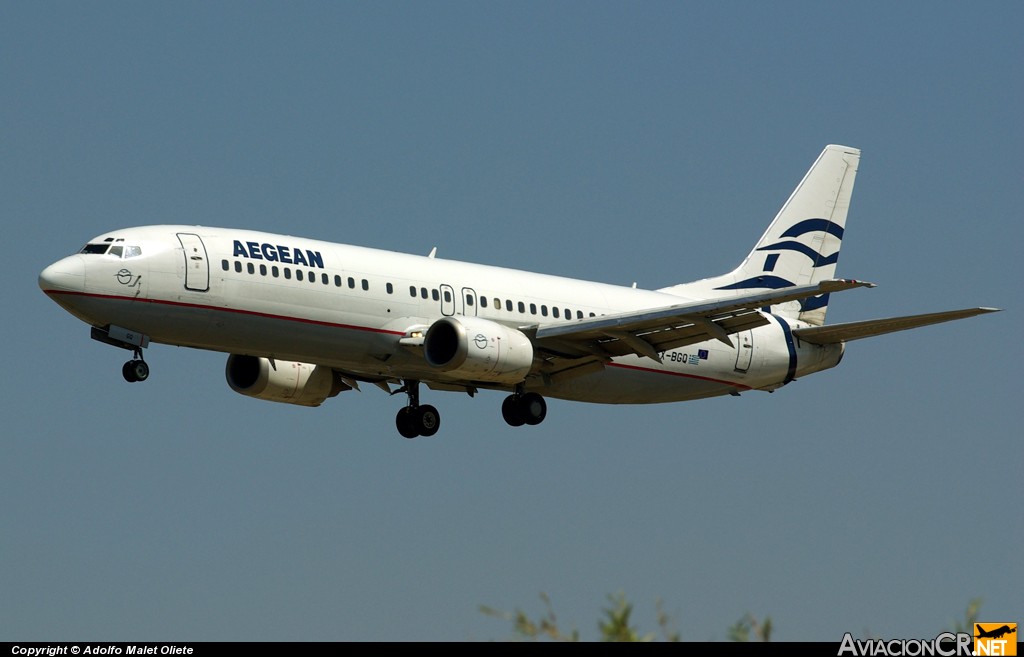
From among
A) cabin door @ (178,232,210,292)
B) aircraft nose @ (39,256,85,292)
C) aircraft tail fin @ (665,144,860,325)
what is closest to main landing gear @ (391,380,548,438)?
aircraft tail fin @ (665,144,860,325)

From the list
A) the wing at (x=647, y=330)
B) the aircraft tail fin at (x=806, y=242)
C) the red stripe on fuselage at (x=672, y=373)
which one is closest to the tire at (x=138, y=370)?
the wing at (x=647, y=330)

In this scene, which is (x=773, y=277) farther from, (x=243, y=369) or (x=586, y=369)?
(x=243, y=369)

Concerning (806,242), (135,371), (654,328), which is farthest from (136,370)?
(806,242)

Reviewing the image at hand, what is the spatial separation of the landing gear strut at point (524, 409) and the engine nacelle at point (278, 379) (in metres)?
5.40

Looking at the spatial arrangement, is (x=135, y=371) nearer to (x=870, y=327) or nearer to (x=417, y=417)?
(x=417, y=417)

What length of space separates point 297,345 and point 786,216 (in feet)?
68.3

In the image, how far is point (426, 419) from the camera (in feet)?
153

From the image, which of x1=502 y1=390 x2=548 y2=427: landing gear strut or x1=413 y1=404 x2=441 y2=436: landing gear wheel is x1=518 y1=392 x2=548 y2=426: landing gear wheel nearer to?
x1=502 y1=390 x2=548 y2=427: landing gear strut

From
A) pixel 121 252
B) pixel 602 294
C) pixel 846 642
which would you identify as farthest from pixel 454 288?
pixel 846 642

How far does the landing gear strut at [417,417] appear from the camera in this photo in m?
46.5

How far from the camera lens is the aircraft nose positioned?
37.8 metres

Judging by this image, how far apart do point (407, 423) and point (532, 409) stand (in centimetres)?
395

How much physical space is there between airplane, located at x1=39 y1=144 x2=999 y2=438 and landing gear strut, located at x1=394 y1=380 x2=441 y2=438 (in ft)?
0.14

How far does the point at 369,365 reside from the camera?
138 ft
